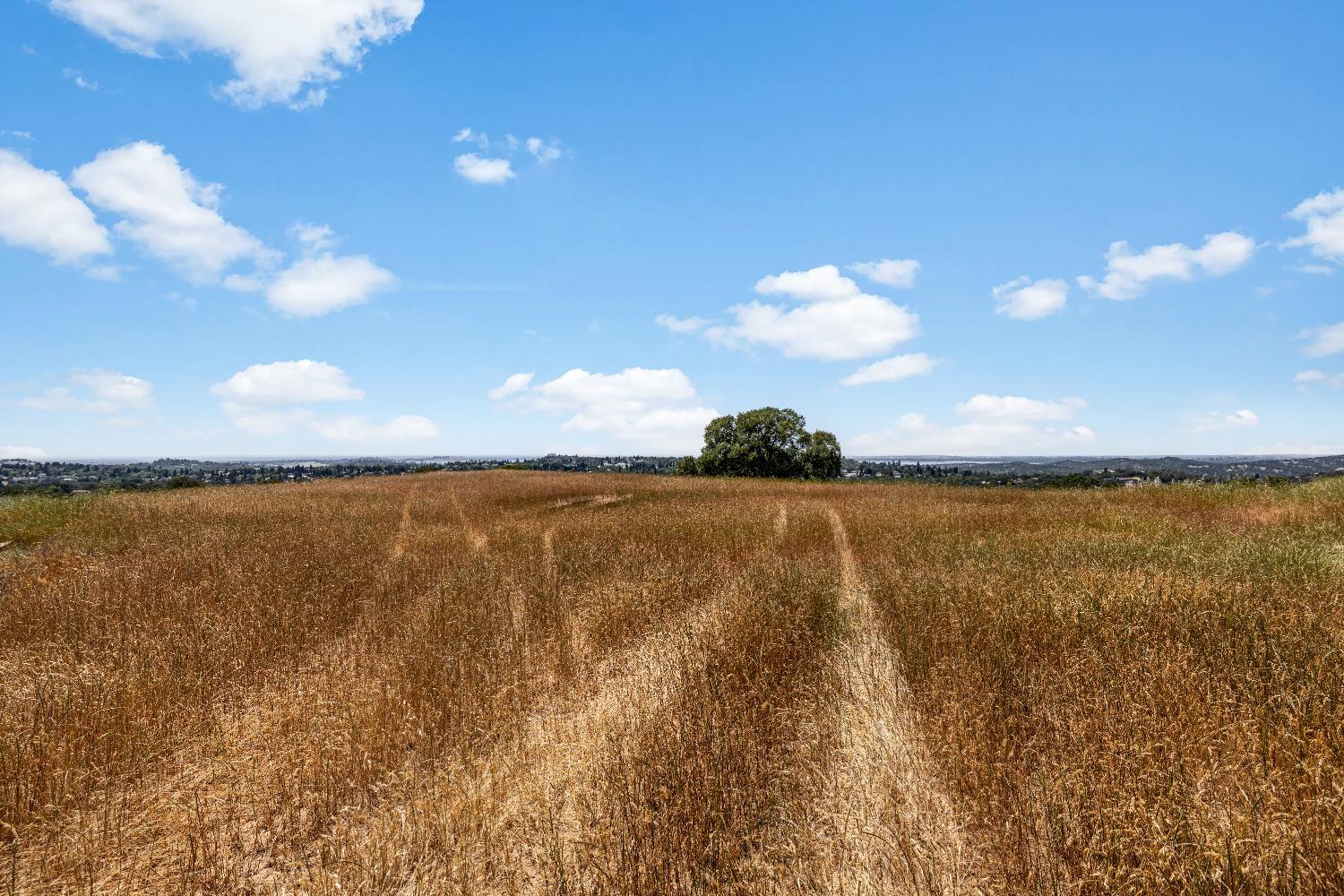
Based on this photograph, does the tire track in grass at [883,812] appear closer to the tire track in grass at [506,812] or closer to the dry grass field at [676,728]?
the dry grass field at [676,728]

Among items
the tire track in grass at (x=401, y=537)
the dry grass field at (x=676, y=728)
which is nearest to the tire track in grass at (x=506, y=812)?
the dry grass field at (x=676, y=728)

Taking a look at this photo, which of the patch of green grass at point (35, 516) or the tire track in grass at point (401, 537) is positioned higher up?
the patch of green grass at point (35, 516)

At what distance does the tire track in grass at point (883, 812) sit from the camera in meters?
2.87

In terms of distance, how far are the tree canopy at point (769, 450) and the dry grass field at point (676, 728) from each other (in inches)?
1986

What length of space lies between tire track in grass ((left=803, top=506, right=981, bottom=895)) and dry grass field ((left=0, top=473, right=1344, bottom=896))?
0.02m

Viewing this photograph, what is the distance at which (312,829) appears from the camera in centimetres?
359

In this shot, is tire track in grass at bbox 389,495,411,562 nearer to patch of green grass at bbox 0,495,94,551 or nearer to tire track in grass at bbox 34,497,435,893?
tire track in grass at bbox 34,497,435,893

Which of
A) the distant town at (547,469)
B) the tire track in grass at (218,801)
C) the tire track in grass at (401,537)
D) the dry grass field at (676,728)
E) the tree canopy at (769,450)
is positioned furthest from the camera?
the tree canopy at (769,450)

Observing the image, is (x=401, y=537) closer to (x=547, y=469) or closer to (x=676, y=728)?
(x=676, y=728)

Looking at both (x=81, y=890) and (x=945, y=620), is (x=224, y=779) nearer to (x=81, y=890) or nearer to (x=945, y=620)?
(x=81, y=890)

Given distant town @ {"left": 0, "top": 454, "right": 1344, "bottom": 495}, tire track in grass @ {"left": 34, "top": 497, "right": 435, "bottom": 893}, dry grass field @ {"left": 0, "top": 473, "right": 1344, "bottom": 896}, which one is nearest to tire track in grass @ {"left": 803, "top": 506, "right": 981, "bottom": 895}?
dry grass field @ {"left": 0, "top": 473, "right": 1344, "bottom": 896}

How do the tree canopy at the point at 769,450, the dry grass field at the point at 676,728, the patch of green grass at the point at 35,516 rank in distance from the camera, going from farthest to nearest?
the tree canopy at the point at 769,450, the patch of green grass at the point at 35,516, the dry grass field at the point at 676,728

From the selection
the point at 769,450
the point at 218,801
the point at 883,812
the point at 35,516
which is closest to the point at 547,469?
the point at 769,450

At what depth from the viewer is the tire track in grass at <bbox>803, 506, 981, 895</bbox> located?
9.42ft
